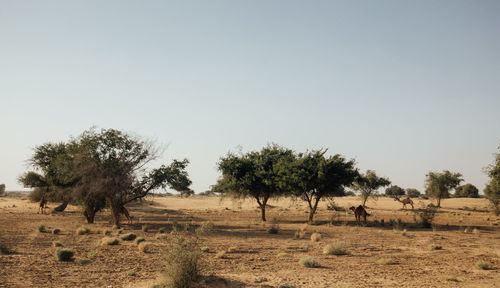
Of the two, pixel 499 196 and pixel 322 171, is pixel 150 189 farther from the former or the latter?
pixel 499 196

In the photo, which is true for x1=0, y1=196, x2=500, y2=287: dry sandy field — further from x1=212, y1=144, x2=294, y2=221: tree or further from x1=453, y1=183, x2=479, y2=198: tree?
x1=453, y1=183, x2=479, y2=198: tree

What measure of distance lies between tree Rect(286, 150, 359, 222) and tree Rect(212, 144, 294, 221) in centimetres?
168

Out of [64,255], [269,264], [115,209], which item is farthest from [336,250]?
[115,209]

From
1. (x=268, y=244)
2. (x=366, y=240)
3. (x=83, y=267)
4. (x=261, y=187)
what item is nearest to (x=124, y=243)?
(x=83, y=267)

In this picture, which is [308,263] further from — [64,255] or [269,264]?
[64,255]

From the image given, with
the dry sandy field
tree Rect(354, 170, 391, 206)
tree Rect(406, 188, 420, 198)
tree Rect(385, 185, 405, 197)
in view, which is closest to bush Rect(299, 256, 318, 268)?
the dry sandy field

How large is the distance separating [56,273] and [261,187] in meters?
26.7

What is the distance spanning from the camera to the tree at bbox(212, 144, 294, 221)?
121ft

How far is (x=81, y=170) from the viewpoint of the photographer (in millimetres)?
27172

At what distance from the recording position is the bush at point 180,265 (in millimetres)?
10383

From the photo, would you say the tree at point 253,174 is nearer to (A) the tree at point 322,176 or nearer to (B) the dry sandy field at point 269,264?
(A) the tree at point 322,176

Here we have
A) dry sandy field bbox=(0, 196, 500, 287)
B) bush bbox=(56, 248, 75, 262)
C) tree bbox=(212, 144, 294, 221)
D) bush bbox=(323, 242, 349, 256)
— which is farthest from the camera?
tree bbox=(212, 144, 294, 221)

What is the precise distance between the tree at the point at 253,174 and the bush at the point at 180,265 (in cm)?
2494

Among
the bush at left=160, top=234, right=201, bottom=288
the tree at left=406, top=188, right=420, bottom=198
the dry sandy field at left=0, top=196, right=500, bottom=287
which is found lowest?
the dry sandy field at left=0, top=196, right=500, bottom=287
